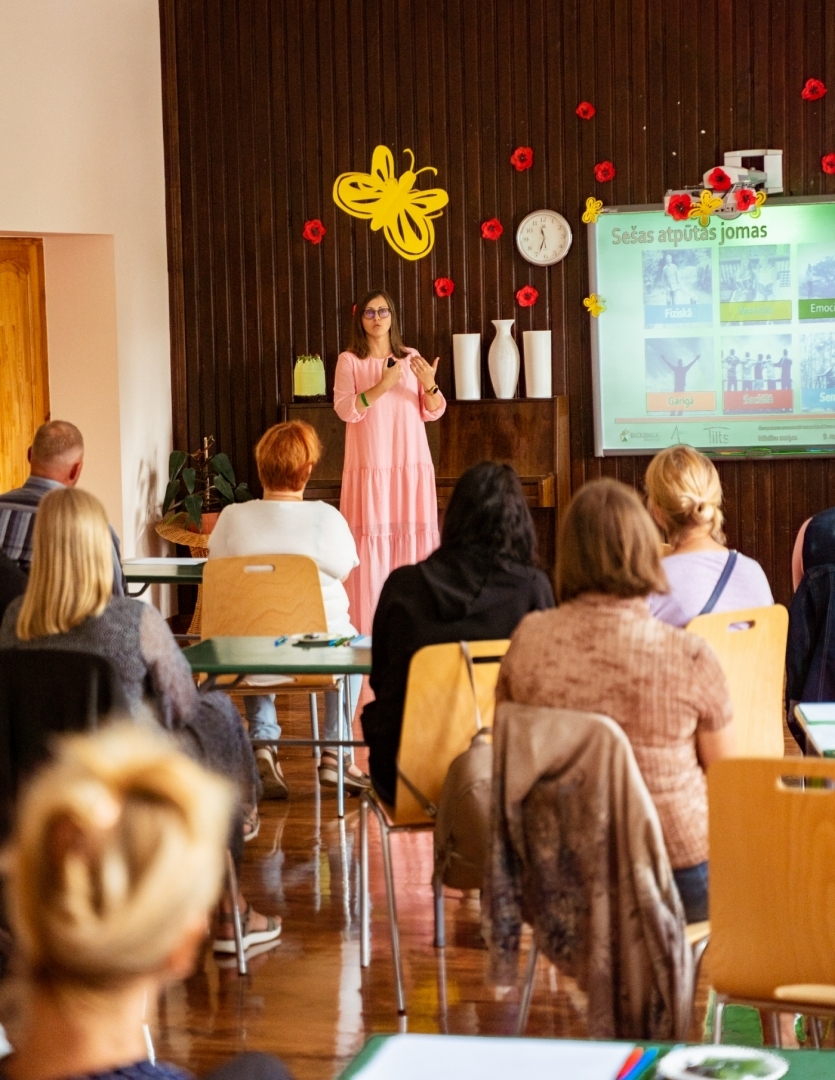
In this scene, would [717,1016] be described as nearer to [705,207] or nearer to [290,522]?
[290,522]

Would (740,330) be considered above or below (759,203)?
below

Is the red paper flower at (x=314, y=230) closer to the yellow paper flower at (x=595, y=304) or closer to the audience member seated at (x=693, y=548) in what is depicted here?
the yellow paper flower at (x=595, y=304)

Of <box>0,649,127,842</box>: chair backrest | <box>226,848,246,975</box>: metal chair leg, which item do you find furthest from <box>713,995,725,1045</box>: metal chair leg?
<box>226,848,246,975</box>: metal chair leg

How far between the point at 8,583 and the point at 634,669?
6.87ft

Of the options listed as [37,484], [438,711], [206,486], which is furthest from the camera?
[206,486]

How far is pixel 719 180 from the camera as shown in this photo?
705 centimetres

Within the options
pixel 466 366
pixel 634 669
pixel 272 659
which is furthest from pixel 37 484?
pixel 466 366

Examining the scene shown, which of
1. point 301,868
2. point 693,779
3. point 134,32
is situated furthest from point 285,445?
point 134,32

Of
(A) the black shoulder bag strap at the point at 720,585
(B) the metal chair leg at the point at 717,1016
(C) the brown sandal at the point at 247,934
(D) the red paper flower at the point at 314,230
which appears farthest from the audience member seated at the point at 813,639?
(D) the red paper flower at the point at 314,230

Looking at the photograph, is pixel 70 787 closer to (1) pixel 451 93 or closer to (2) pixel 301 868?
(2) pixel 301 868

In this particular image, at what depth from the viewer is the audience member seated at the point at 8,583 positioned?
393 cm

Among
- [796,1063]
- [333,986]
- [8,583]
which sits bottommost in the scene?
[333,986]

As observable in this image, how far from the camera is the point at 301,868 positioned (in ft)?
14.4

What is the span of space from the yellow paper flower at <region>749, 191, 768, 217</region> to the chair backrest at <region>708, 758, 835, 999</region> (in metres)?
5.82
